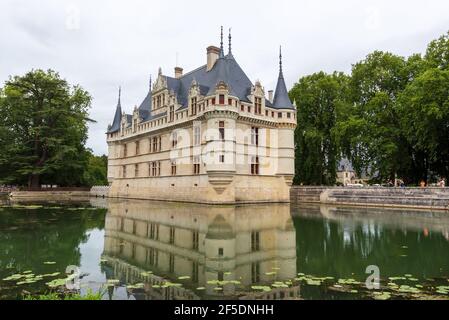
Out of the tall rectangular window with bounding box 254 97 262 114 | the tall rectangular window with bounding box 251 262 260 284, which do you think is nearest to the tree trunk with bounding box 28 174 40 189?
the tall rectangular window with bounding box 254 97 262 114

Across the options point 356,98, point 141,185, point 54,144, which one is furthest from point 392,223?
point 54,144

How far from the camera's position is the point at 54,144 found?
37781 mm

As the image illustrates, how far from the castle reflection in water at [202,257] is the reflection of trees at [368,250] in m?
0.51

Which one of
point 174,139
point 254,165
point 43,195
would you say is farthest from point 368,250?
point 43,195

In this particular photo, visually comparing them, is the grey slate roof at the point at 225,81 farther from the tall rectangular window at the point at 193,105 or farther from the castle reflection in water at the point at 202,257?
the castle reflection in water at the point at 202,257

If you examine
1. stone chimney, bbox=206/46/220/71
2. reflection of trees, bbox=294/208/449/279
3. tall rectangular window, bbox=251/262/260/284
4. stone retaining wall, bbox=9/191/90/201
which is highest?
stone chimney, bbox=206/46/220/71

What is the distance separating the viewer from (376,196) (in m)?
26.4

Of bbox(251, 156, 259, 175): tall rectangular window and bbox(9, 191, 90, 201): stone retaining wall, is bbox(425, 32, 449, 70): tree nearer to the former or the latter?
bbox(251, 156, 259, 175): tall rectangular window

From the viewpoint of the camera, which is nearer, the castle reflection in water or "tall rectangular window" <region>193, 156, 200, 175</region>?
the castle reflection in water

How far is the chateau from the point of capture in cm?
2466

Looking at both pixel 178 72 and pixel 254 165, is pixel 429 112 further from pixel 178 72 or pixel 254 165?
pixel 178 72

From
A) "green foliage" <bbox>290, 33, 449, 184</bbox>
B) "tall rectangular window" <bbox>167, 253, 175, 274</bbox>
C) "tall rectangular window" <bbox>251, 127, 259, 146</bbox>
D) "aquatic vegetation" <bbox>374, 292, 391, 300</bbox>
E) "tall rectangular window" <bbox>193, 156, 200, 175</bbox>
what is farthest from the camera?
"tall rectangular window" <bbox>251, 127, 259, 146</bbox>

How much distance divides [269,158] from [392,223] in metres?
13.5

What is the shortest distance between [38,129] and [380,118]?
106 feet
